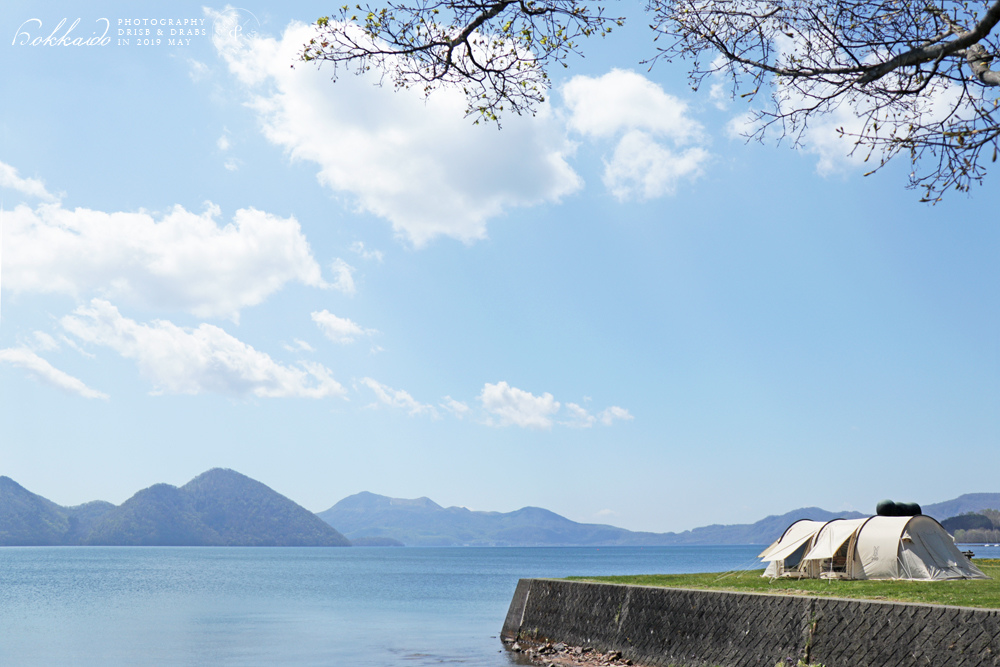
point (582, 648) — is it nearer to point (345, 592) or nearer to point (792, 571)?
point (792, 571)

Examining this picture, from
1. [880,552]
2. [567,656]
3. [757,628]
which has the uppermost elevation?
[880,552]

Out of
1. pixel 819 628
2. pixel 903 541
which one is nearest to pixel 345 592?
pixel 903 541

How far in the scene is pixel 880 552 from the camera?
22391 millimetres

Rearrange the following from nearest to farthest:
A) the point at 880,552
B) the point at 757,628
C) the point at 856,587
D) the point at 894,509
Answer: the point at 757,628 < the point at 856,587 < the point at 880,552 < the point at 894,509

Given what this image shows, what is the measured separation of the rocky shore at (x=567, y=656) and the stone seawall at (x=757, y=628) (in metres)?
0.27

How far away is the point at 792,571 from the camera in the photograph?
24.1m

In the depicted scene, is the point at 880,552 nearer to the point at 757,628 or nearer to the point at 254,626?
the point at 757,628

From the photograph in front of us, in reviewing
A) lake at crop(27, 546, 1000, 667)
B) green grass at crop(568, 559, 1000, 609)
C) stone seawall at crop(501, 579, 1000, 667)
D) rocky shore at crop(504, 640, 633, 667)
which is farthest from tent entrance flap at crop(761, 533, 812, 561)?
rocky shore at crop(504, 640, 633, 667)

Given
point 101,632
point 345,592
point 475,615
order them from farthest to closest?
point 345,592 → point 475,615 → point 101,632

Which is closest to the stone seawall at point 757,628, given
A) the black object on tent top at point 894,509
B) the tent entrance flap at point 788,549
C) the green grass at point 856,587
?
the green grass at point 856,587

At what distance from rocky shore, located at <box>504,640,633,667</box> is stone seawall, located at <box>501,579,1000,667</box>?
0.88 feet

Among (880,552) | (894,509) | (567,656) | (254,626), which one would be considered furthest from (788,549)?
(254,626)

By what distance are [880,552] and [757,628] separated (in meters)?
9.16

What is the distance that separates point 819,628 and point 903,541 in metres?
10.0
